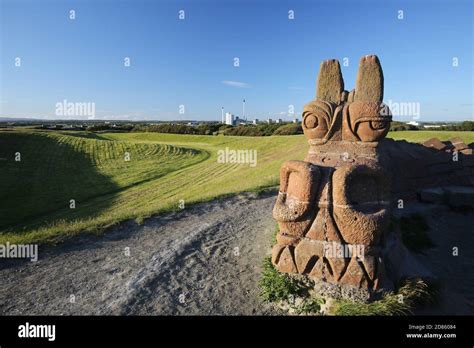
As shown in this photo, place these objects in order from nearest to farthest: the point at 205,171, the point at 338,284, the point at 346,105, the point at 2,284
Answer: the point at 338,284 < the point at 346,105 < the point at 2,284 < the point at 205,171

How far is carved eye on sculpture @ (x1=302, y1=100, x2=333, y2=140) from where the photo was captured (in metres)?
6.16

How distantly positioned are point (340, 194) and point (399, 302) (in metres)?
1.77

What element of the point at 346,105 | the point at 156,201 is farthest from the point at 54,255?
the point at 156,201

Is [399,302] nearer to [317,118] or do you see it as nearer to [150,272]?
[317,118]

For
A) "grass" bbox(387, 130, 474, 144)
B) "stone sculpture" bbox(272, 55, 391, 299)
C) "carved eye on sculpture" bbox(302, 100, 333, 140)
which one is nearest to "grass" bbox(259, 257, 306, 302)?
"stone sculpture" bbox(272, 55, 391, 299)

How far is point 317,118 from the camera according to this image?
20.5 ft

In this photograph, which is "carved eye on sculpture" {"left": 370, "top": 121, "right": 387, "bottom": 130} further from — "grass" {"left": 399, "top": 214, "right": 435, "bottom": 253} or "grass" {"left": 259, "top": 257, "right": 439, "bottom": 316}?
"grass" {"left": 399, "top": 214, "right": 435, "bottom": 253}

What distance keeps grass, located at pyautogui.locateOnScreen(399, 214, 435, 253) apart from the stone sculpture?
9.62ft

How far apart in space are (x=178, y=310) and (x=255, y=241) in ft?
10.2

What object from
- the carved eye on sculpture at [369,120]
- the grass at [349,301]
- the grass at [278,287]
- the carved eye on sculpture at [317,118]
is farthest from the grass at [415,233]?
the carved eye on sculpture at [317,118]

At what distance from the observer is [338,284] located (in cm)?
Result: 543

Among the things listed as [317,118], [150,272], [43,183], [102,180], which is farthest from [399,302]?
[43,183]
